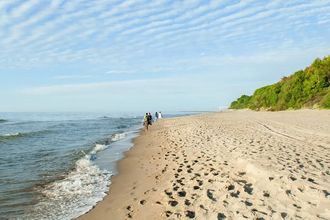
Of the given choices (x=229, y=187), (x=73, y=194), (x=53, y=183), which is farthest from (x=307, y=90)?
(x=73, y=194)

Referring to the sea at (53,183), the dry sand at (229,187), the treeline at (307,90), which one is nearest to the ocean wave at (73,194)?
the sea at (53,183)

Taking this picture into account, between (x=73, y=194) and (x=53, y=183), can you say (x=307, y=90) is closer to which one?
(x=53, y=183)

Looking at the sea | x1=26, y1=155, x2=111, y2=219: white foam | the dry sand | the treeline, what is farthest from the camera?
the treeline

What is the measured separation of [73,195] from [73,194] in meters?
0.10

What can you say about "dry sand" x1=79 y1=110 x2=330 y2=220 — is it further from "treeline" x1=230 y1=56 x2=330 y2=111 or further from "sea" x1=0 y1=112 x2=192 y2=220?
"treeline" x1=230 y1=56 x2=330 y2=111

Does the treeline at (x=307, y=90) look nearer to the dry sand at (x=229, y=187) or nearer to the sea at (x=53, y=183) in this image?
the dry sand at (x=229, y=187)

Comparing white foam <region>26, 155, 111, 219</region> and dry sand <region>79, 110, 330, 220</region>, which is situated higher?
dry sand <region>79, 110, 330, 220</region>

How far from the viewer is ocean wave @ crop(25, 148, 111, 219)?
26.1 ft

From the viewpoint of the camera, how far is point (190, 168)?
10.9m

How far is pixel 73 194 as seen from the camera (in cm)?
947

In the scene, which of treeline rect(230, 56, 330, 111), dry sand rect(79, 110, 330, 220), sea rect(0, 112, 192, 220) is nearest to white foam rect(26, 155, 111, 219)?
sea rect(0, 112, 192, 220)

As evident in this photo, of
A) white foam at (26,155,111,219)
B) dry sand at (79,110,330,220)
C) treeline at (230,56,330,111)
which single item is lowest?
white foam at (26,155,111,219)

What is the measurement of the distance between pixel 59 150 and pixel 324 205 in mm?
16200

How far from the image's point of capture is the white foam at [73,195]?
26.1 ft
